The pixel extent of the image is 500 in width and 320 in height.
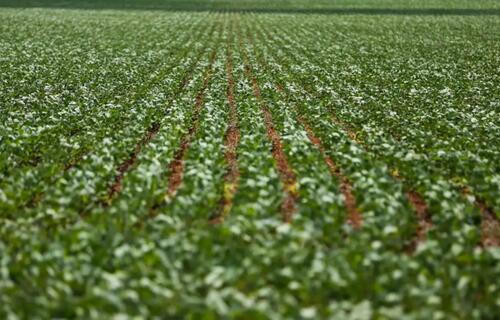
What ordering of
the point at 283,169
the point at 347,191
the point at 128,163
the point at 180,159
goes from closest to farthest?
1. the point at 347,191
2. the point at 283,169
3. the point at 128,163
4. the point at 180,159

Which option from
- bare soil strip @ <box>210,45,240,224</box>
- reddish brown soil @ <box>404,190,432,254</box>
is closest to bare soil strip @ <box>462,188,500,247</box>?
reddish brown soil @ <box>404,190,432,254</box>

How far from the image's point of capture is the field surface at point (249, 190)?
21.7 ft

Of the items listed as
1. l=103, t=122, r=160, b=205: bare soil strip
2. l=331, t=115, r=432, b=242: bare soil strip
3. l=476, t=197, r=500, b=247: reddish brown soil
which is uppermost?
l=103, t=122, r=160, b=205: bare soil strip

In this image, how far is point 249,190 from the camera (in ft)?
32.2

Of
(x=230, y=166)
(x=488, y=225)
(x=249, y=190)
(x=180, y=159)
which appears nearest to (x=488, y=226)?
(x=488, y=225)

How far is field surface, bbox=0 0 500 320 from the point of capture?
6.62m

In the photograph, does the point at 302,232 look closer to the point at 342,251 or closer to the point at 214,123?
the point at 342,251

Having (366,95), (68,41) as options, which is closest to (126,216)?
(366,95)

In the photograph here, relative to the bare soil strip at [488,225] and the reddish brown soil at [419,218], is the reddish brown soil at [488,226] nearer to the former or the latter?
the bare soil strip at [488,225]

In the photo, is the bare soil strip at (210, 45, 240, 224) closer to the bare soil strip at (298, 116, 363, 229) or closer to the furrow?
the furrow

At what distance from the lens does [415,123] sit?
15.5m

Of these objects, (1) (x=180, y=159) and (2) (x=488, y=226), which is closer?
(2) (x=488, y=226)

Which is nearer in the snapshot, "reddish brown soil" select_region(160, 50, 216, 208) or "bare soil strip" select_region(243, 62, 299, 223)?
"bare soil strip" select_region(243, 62, 299, 223)

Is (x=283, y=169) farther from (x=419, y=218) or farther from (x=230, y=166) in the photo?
(x=419, y=218)
